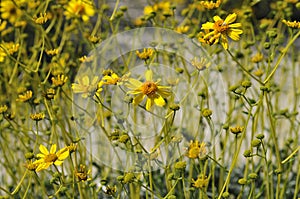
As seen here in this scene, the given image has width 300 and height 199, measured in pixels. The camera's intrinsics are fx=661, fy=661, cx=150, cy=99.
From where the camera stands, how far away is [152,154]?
1.35 m

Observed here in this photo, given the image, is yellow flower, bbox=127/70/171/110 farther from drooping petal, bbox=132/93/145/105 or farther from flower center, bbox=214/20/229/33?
flower center, bbox=214/20/229/33

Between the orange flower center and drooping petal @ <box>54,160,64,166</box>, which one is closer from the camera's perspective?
drooping petal @ <box>54,160,64,166</box>

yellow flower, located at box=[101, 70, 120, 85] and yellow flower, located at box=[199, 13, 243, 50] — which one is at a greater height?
yellow flower, located at box=[199, 13, 243, 50]

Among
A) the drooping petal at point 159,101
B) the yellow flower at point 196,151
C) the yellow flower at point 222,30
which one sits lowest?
the yellow flower at point 196,151

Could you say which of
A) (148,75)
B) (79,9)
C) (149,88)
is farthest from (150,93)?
(79,9)

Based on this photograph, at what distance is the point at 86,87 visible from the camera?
141 cm

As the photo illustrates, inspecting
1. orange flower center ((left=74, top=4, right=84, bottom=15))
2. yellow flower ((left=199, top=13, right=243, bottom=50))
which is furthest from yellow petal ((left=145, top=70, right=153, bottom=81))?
orange flower center ((left=74, top=4, right=84, bottom=15))

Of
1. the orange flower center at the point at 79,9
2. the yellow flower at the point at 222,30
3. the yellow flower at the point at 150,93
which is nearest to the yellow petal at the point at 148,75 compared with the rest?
the yellow flower at the point at 150,93

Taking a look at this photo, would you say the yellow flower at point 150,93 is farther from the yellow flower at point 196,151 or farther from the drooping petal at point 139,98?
the yellow flower at point 196,151

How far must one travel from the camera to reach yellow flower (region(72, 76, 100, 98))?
137 centimetres

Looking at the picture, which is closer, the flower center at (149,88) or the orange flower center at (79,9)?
the flower center at (149,88)

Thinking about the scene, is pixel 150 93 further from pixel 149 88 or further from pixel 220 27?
pixel 220 27

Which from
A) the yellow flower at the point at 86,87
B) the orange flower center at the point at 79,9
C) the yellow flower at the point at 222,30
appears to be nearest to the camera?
the yellow flower at the point at 222,30

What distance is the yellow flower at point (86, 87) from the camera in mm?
1374
